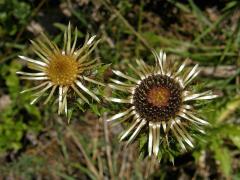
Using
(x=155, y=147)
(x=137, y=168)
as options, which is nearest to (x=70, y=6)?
(x=137, y=168)

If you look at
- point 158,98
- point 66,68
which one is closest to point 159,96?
point 158,98

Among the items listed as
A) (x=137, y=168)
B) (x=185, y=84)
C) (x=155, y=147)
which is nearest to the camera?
(x=155, y=147)

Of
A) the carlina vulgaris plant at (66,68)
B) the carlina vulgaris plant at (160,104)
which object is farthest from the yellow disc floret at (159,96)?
the carlina vulgaris plant at (66,68)

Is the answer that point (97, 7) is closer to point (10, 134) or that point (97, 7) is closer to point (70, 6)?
point (70, 6)

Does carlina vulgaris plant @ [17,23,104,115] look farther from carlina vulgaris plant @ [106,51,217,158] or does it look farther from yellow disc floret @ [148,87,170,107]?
yellow disc floret @ [148,87,170,107]

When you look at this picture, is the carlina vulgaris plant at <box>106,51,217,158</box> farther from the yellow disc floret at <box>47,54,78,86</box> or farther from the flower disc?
the yellow disc floret at <box>47,54,78,86</box>

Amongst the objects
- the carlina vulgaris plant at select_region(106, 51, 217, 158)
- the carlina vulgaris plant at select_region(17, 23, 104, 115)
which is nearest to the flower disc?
the carlina vulgaris plant at select_region(106, 51, 217, 158)
